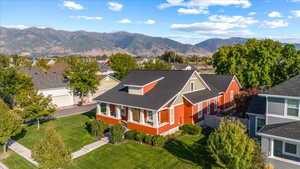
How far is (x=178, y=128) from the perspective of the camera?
74.7 ft

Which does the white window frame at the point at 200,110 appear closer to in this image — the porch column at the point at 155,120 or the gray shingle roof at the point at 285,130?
the porch column at the point at 155,120

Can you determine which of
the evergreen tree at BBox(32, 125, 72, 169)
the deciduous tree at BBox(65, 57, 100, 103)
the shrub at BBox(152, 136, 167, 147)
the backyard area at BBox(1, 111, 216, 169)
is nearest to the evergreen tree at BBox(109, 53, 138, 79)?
the deciduous tree at BBox(65, 57, 100, 103)

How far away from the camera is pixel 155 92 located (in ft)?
77.4

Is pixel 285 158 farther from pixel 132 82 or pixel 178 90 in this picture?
pixel 132 82

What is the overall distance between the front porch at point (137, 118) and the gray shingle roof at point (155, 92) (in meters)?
0.86

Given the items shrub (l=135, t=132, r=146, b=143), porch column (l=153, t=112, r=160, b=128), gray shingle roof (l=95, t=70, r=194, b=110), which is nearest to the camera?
shrub (l=135, t=132, r=146, b=143)

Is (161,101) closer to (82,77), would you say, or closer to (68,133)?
(68,133)

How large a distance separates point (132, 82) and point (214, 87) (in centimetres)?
1279

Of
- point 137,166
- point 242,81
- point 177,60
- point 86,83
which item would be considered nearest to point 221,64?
point 242,81

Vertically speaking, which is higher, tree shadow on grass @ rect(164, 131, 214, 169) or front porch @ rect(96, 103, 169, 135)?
front porch @ rect(96, 103, 169, 135)

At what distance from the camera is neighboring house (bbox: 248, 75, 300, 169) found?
1338 cm

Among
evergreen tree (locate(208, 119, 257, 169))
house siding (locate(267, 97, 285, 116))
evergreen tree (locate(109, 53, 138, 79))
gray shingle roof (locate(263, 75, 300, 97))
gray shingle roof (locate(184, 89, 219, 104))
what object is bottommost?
evergreen tree (locate(208, 119, 257, 169))

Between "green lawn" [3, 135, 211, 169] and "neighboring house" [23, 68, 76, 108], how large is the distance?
728 inches

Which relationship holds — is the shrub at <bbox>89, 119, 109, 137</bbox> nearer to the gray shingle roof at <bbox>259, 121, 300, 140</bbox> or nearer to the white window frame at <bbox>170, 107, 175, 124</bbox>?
the white window frame at <bbox>170, 107, 175, 124</bbox>
